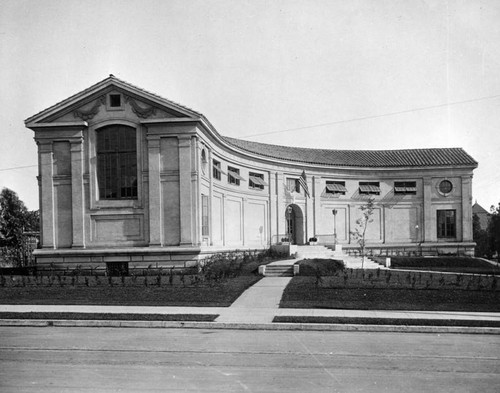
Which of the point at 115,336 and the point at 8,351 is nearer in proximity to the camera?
the point at 8,351

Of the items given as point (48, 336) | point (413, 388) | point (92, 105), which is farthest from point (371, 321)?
point (92, 105)

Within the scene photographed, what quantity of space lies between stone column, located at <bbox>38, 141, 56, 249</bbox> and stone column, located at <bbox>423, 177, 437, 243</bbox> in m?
34.6

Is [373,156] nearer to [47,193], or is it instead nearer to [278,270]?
[278,270]

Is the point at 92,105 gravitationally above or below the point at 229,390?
above

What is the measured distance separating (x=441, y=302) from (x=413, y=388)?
10979 millimetres

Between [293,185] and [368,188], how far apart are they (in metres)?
8.08

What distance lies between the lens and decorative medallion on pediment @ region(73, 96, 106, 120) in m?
31.1

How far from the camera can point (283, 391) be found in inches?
324

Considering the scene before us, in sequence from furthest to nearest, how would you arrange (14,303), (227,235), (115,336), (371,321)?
(227,235)
(14,303)
(371,321)
(115,336)

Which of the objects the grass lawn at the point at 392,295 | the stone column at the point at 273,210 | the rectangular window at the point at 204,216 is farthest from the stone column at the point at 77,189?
the stone column at the point at 273,210

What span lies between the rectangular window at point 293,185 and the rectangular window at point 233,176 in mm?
7522

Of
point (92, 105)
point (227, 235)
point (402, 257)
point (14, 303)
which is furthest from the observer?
point (402, 257)

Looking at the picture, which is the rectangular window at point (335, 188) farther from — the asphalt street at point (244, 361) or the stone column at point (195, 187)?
the asphalt street at point (244, 361)

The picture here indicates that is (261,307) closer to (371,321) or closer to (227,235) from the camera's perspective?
(371,321)
